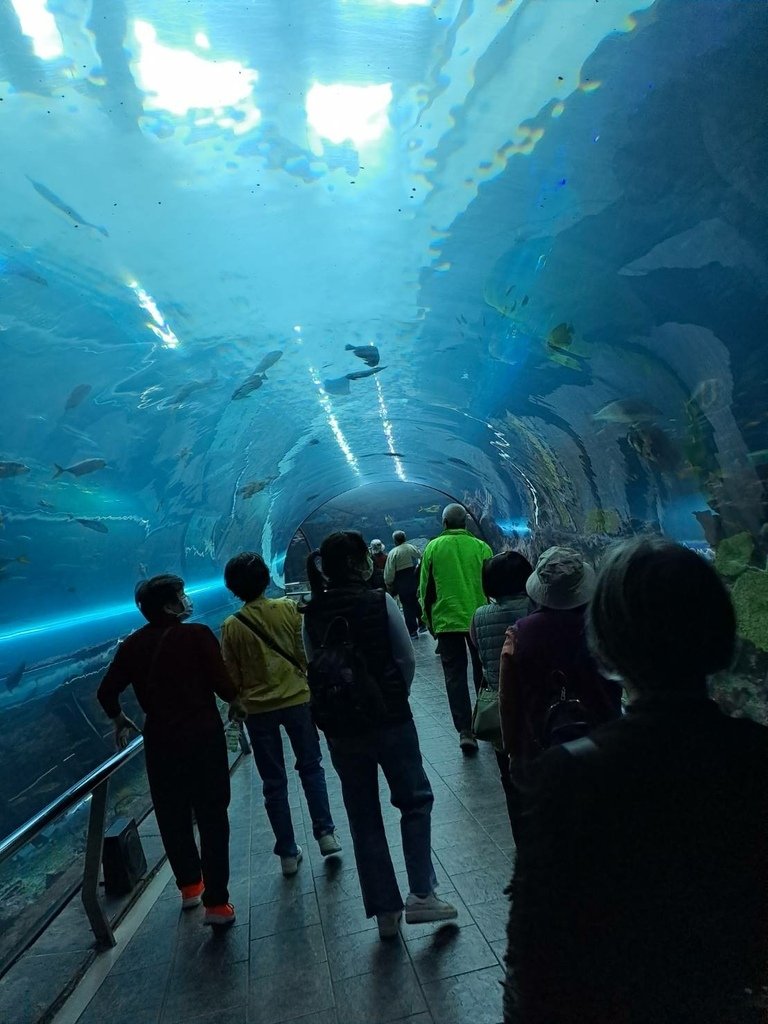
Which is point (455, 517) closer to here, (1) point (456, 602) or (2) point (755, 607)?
(1) point (456, 602)

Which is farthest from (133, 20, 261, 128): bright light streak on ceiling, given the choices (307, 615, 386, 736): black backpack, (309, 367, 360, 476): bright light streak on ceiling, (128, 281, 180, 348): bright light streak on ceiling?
(309, 367, 360, 476): bright light streak on ceiling

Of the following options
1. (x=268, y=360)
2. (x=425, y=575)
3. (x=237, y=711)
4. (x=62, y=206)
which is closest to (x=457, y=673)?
(x=425, y=575)

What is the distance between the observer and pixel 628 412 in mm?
7605

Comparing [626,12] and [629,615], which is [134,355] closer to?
[626,12]

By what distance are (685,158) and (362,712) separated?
441 cm

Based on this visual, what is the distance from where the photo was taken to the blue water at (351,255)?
4070 mm

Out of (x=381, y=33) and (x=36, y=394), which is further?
(x=36, y=394)

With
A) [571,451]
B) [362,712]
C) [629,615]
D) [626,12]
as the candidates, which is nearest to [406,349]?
[571,451]

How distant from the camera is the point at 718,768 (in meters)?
1.04

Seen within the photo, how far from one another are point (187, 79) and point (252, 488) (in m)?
10.1

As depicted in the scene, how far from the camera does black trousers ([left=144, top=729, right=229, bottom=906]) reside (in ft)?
10.4

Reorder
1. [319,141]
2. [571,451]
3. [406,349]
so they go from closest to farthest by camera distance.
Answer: [319,141], [406,349], [571,451]

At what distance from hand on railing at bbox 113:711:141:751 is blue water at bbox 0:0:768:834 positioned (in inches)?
152

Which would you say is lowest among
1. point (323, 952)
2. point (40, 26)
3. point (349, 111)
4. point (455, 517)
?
point (323, 952)
